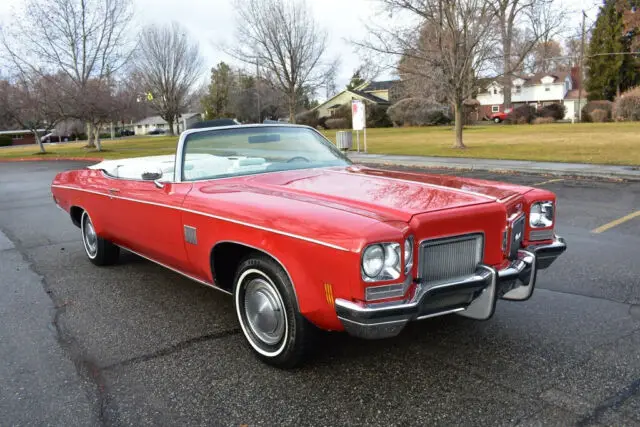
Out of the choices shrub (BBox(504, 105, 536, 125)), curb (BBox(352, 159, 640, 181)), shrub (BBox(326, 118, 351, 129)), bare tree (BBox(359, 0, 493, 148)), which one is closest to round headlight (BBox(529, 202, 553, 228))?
curb (BBox(352, 159, 640, 181))

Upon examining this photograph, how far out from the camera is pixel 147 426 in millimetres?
2652

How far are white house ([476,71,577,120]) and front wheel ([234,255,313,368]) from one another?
218 ft

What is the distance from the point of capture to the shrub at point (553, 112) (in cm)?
4925

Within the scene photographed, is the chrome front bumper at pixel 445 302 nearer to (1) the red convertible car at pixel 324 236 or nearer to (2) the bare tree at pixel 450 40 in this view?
(1) the red convertible car at pixel 324 236

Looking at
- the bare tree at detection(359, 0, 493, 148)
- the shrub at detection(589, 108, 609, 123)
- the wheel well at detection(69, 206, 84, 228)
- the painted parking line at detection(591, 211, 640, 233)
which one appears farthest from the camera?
the shrub at detection(589, 108, 609, 123)

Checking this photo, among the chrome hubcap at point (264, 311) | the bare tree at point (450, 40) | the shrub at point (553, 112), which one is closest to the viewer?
the chrome hubcap at point (264, 311)

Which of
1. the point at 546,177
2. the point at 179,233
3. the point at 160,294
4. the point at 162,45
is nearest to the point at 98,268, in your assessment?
the point at 160,294

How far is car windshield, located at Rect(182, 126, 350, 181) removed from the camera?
4.18 m

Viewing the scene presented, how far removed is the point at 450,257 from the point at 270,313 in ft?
3.64

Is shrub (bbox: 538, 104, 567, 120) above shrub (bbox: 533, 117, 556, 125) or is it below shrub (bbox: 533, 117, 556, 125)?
above

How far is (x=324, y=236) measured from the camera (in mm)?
2676

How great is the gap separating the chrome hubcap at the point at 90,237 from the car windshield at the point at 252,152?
2039mm

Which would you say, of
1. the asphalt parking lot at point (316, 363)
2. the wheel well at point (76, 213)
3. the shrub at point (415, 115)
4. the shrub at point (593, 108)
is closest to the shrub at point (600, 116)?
the shrub at point (593, 108)

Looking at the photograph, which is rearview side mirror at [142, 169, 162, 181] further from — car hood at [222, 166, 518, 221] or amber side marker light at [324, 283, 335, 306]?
amber side marker light at [324, 283, 335, 306]
